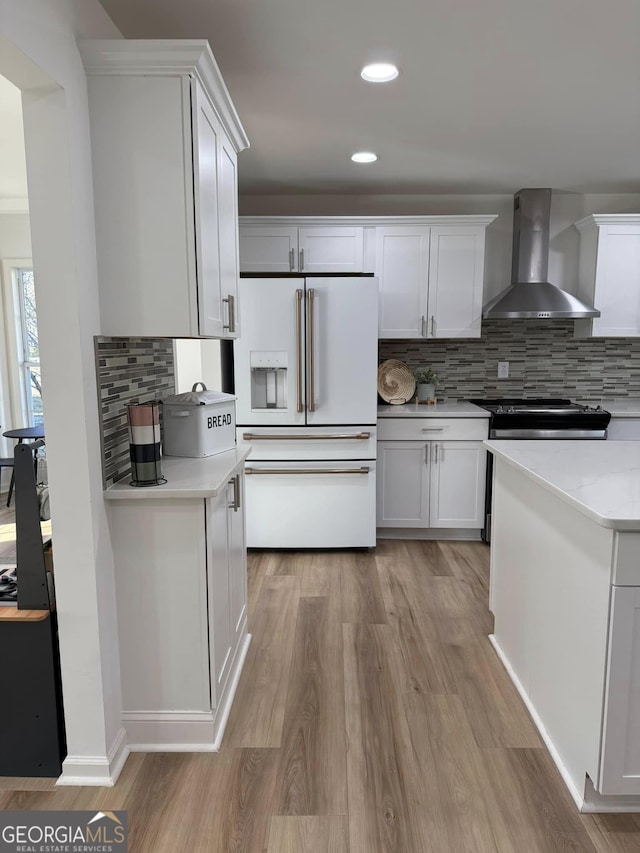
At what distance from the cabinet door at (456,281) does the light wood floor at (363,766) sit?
2052 millimetres

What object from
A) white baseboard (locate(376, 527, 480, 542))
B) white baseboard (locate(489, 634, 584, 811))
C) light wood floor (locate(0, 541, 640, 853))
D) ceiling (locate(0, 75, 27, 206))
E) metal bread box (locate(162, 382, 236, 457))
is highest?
ceiling (locate(0, 75, 27, 206))

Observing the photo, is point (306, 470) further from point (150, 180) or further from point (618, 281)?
point (618, 281)

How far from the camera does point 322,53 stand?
2.10 metres

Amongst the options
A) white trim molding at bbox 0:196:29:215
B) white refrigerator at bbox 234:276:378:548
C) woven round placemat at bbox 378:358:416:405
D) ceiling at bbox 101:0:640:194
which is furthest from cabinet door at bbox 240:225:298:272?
white trim molding at bbox 0:196:29:215

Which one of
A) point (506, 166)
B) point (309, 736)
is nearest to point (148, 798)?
point (309, 736)

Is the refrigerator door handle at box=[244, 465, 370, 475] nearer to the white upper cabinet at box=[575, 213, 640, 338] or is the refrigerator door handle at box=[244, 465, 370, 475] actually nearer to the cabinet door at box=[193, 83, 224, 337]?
the cabinet door at box=[193, 83, 224, 337]

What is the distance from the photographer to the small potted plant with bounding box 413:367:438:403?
4086 millimetres

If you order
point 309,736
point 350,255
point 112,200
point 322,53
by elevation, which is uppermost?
point 322,53

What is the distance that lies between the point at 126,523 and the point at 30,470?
0.33m

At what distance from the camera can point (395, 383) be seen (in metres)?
4.03

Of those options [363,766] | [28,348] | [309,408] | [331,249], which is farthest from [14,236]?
[363,766]

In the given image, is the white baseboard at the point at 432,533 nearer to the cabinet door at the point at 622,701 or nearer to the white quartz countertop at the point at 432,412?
the white quartz countertop at the point at 432,412

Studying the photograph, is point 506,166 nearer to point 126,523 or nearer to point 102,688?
point 126,523

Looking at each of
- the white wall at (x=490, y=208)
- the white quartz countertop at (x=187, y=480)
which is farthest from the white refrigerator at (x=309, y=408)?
the white quartz countertop at (x=187, y=480)
